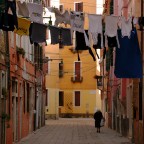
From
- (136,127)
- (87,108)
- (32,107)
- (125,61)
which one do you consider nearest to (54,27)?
(125,61)

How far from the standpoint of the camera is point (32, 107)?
32.7 m

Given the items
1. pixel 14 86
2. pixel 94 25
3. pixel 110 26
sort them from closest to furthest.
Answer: pixel 94 25, pixel 110 26, pixel 14 86

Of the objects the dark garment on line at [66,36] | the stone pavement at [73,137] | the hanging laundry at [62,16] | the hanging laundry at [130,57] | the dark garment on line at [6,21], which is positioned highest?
the hanging laundry at [62,16]

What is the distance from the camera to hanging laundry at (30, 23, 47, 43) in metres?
14.2

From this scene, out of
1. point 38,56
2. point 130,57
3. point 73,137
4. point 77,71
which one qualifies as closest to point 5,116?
point 130,57

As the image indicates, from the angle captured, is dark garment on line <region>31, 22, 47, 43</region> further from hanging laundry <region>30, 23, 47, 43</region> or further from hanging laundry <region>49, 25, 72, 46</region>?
hanging laundry <region>49, 25, 72, 46</region>

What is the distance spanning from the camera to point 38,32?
47.1ft

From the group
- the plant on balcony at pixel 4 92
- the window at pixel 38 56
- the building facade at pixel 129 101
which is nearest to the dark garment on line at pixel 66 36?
the building facade at pixel 129 101

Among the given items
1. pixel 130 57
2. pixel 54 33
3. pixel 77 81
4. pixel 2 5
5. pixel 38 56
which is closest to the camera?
pixel 2 5

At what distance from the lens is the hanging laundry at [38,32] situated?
1425 centimetres

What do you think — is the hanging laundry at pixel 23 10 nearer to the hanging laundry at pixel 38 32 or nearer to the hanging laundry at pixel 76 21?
the hanging laundry at pixel 38 32

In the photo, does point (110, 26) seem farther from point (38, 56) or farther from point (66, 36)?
point (38, 56)

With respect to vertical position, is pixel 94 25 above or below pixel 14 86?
above

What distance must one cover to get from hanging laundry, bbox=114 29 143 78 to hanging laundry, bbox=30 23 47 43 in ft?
8.49
